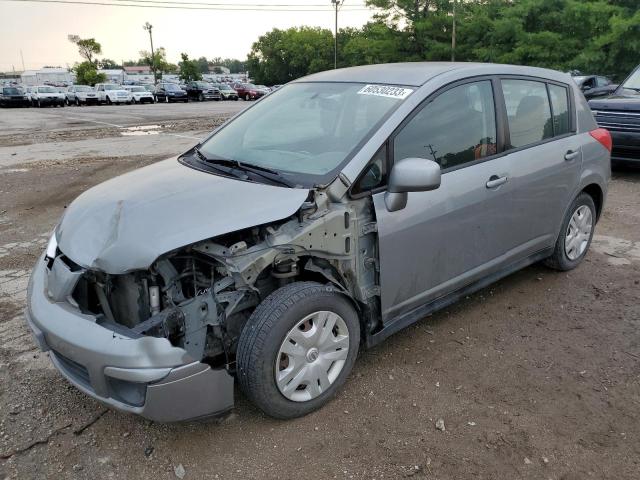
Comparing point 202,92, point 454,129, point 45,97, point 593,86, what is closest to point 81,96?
point 45,97

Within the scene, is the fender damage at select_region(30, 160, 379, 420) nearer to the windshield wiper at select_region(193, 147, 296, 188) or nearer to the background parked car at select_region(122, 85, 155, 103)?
the windshield wiper at select_region(193, 147, 296, 188)

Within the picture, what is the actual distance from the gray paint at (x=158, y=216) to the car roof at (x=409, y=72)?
1113mm

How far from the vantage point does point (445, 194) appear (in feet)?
10.6

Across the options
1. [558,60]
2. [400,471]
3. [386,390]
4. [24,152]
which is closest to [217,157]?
[386,390]

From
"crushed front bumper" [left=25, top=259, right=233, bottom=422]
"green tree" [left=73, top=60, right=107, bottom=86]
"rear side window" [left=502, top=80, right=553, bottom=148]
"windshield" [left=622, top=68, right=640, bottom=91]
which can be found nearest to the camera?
"crushed front bumper" [left=25, top=259, right=233, bottom=422]

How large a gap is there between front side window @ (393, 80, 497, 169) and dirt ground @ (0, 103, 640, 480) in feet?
3.98

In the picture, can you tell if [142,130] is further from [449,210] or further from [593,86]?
[449,210]

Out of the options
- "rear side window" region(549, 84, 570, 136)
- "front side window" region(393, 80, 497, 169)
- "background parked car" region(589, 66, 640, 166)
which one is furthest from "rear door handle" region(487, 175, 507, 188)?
"background parked car" region(589, 66, 640, 166)

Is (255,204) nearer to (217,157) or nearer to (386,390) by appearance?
(217,157)

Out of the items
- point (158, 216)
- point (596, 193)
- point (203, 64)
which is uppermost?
point (203, 64)

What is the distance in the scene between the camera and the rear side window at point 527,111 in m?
3.74

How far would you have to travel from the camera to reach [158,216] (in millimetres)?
2646

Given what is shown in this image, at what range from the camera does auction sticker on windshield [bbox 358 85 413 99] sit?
319 centimetres

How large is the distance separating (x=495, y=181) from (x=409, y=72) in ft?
2.93
